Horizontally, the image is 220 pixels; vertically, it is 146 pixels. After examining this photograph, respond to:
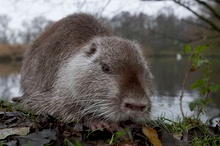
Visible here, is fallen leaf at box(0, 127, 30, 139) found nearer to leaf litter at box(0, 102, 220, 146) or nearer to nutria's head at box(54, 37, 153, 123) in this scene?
leaf litter at box(0, 102, 220, 146)

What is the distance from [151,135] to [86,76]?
953 mm

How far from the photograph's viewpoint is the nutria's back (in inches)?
165

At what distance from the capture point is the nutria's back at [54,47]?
4200 millimetres

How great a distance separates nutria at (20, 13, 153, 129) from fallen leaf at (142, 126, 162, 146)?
0.10 m

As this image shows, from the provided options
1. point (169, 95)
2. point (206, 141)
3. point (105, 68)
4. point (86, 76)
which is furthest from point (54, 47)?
point (169, 95)

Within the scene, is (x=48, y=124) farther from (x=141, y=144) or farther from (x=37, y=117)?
(x=141, y=144)

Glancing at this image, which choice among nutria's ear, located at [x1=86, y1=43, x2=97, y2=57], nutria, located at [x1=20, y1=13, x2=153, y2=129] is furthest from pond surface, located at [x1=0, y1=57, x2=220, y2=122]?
nutria's ear, located at [x1=86, y1=43, x2=97, y2=57]

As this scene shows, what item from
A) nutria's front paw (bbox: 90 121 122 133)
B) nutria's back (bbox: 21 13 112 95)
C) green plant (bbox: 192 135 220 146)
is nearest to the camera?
nutria's front paw (bbox: 90 121 122 133)

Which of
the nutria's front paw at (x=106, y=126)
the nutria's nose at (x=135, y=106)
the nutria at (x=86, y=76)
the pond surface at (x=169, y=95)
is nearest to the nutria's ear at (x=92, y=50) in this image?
the nutria at (x=86, y=76)

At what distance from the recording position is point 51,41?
14.8 ft

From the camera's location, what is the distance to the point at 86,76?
3408 millimetres

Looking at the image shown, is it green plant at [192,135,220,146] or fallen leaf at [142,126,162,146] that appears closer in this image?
fallen leaf at [142,126,162,146]

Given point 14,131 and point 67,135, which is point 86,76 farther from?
point 14,131

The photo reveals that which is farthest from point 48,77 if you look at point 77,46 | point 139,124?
point 139,124
